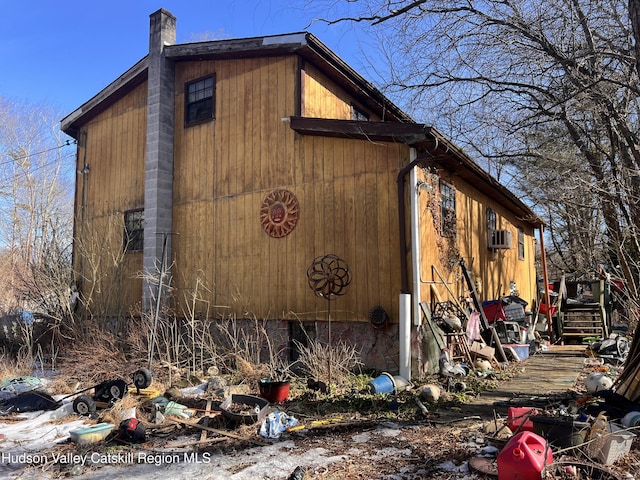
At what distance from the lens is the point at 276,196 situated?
9.55 metres

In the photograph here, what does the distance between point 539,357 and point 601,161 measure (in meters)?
5.05

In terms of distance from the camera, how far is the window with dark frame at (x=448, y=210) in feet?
30.5

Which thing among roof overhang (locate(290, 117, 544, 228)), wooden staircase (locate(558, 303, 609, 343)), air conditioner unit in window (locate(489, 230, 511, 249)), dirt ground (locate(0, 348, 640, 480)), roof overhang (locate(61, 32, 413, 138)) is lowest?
dirt ground (locate(0, 348, 640, 480))

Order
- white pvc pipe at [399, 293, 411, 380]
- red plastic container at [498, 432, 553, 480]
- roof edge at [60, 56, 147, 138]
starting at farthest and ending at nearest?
roof edge at [60, 56, 147, 138] → white pvc pipe at [399, 293, 411, 380] → red plastic container at [498, 432, 553, 480]

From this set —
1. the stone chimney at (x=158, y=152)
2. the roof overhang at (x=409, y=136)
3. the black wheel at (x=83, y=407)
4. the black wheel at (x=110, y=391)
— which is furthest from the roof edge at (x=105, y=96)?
the black wheel at (x=83, y=407)

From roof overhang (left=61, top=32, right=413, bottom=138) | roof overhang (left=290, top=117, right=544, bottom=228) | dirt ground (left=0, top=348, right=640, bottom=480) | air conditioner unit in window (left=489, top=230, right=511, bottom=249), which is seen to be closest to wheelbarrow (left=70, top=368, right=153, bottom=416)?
dirt ground (left=0, top=348, right=640, bottom=480)

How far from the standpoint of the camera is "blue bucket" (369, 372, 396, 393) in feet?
21.7

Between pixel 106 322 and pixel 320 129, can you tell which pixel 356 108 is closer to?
pixel 320 129

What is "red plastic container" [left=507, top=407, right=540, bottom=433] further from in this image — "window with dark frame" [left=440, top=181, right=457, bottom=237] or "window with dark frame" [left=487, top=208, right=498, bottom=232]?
"window with dark frame" [left=487, top=208, right=498, bottom=232]

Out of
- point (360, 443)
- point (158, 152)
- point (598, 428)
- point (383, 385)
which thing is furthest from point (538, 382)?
point (158, 152)

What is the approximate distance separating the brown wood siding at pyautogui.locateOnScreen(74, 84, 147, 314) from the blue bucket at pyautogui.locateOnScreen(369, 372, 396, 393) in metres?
6.72

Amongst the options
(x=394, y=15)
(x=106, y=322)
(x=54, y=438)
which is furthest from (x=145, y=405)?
(x=394, y=15)

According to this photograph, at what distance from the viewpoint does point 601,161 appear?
11391mm

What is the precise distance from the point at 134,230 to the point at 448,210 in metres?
7.65
